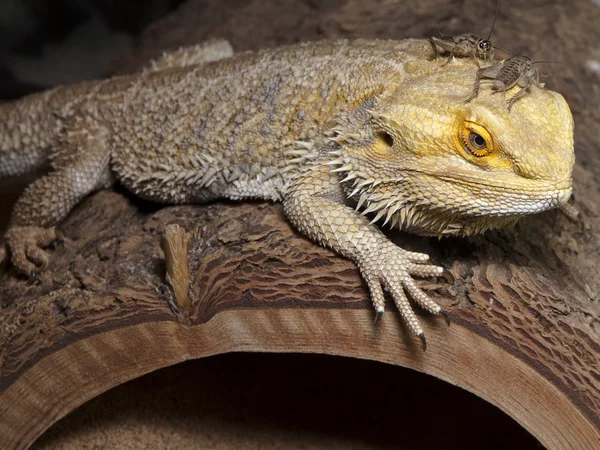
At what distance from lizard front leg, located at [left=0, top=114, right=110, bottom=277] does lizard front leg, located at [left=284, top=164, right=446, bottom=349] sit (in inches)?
48.3

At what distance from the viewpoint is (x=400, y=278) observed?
2182mm

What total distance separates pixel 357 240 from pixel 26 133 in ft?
7.26

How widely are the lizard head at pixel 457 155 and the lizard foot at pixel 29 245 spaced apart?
151 centimetres

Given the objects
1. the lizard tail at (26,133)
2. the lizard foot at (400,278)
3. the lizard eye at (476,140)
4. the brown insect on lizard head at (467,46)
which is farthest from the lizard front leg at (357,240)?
the lizard tail at (26,133)

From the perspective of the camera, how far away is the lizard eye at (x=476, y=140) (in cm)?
204

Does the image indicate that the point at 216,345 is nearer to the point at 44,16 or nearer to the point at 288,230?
the point at 288,230

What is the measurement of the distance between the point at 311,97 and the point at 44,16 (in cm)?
434

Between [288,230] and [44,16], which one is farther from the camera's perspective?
[44,16]

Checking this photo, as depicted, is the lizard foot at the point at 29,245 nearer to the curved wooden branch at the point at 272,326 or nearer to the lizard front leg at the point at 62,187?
the lizard front leg at the point at 62,187

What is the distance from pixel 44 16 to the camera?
5.95m

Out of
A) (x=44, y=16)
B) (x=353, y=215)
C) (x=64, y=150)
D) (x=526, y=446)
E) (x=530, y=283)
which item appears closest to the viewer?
(x=530, y=283)

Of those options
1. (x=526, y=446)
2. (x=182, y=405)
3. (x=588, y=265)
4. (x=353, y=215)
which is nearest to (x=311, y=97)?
(x=353, y=215)

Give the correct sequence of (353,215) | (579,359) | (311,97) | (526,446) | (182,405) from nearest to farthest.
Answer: (579,359) < (353,215) < (311,97) < (526,446) < (182,405)

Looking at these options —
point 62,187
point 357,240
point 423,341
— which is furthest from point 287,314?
point 62,187
